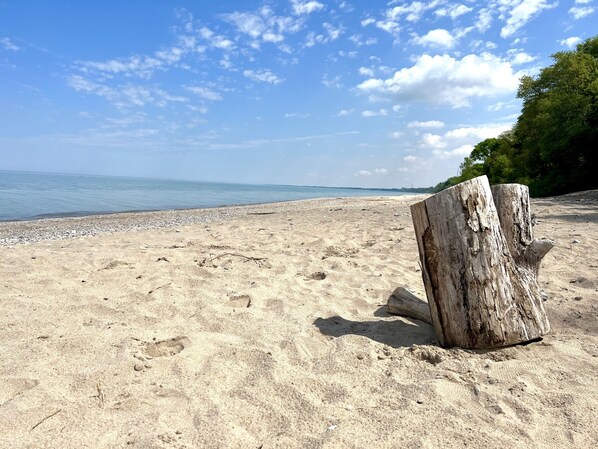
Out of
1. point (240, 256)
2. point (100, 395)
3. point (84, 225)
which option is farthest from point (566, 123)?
point (100, 395)

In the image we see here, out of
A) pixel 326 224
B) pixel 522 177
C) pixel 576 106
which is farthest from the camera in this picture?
pixel 522 177

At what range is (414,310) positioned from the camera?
3.79 m

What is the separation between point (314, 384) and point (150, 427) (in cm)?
107

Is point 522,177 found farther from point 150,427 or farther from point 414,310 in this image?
point 150,427

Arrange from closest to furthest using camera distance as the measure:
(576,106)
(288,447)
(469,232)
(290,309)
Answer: (288,447)
(469,232)
(290,309)
(576,106)

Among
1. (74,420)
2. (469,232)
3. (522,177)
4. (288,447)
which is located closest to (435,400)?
(288,447)

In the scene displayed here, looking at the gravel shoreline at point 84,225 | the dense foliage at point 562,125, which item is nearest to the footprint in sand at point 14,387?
the gravel shoreline at point 84,225

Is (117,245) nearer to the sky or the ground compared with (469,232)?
nearer to the ground

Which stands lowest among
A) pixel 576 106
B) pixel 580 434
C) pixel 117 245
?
pixel 580 434

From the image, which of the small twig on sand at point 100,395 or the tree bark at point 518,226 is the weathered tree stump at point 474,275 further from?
the small twig on sand at point 100,395

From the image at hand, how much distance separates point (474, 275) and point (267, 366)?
179cm

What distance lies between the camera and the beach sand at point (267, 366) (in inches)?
84.7

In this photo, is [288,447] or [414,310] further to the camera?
[414,310]

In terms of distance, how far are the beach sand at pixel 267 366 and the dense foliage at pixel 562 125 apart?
23.3 m
